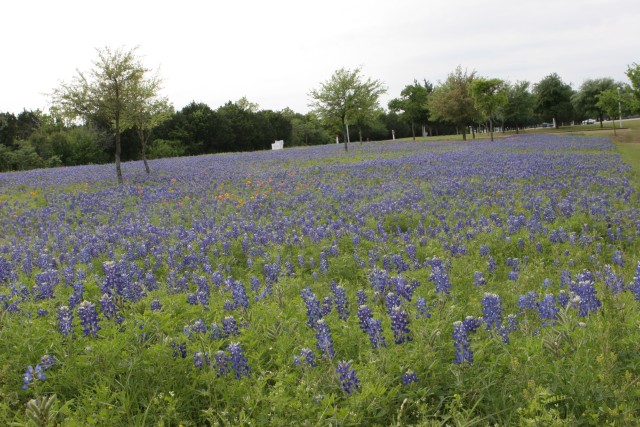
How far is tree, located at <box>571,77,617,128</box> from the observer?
73.0m

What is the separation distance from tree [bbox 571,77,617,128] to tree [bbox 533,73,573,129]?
1.61 meters

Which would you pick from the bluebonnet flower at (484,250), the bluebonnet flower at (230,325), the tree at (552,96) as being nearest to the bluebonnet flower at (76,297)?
the bluebonnet flower at (230,325)

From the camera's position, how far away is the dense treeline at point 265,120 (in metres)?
37.0

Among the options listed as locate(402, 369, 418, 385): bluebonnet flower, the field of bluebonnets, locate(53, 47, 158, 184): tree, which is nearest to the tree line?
locate(53, 47, 158, 184): tree

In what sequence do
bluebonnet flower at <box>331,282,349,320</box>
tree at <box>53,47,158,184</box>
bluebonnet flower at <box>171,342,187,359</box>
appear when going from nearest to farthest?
1. bluebonnet flower at <box>171,342,187,359</box>
2. bluebonnet flower at <box>331,282,349,320</box>
3. tree at <box>53,47,158,184</box>

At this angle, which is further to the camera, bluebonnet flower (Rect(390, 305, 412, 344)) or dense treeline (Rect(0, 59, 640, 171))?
dense treeline (Rect(0, 59, 640, 171))

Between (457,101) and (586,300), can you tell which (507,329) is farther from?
(457,101)

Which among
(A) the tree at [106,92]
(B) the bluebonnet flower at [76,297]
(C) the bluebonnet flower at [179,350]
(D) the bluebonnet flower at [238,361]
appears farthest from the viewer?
(A) the tree at [106,92]

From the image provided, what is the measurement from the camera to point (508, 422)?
2811 mm

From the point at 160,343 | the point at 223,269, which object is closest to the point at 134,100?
the point at 223,269

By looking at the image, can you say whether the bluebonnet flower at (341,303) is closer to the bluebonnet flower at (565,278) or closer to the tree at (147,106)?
the bluebonnet flower at (565,278)

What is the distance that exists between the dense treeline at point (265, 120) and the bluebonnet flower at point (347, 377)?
1889 cm

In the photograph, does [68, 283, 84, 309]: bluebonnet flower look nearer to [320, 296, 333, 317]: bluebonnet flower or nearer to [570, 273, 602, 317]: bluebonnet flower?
[320, 296, 333, 317]: bluebonnet flower

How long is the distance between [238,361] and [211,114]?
61076 millimetres
